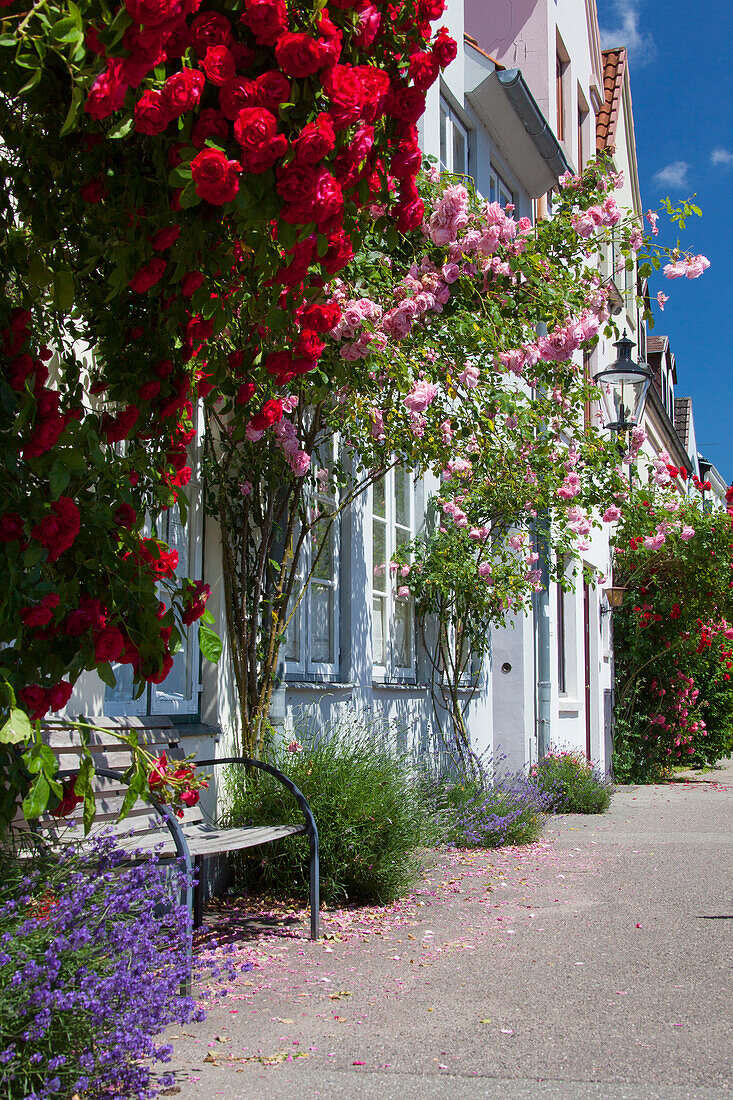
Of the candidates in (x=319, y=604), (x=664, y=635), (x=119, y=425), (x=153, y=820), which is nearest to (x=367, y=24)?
(x=119, y=425)

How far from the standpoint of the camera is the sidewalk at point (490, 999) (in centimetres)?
327

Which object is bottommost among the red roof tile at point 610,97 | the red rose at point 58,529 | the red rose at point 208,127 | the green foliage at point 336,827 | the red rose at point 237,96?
the green foliage at point 336,827

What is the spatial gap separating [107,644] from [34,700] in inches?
9.1

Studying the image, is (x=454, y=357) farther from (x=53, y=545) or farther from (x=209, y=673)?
(x=53, y=545)

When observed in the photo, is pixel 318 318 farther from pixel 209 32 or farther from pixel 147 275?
pixel 209 32

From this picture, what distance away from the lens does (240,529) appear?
6348 millimetres

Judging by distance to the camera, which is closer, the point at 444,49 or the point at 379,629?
the point at 444,49

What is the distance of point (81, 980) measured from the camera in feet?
9.02

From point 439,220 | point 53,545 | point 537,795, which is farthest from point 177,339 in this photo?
point 537,795

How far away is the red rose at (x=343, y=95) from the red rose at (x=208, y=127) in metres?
0.25

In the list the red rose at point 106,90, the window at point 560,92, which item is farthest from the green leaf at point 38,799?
the window at point 560,92

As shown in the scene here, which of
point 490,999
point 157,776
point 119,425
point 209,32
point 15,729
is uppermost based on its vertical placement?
point 209,32

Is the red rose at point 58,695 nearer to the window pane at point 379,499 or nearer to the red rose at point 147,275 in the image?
the red rose at point 147,275

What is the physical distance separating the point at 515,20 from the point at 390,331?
10919mm
